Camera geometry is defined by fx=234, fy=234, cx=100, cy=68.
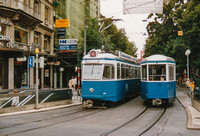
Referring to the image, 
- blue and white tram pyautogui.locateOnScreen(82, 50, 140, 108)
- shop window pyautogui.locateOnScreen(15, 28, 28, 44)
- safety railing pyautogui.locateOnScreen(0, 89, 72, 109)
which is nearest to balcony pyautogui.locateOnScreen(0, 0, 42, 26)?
shop window pyautogui.locateOnScreen(15, 28, 28, 44)

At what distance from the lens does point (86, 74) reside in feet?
44.5

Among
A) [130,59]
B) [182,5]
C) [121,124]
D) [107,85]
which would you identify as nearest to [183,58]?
[182,5]

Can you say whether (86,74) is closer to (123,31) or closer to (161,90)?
(161,90)

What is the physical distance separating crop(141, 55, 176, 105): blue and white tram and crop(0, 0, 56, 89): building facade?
11616mm

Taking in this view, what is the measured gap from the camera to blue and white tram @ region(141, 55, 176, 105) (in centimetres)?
1354

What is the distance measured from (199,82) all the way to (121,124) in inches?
237

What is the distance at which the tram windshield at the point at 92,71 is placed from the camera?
43.7 ft

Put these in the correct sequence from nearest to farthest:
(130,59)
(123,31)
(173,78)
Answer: (173,78) → (130,59) → (123,31)

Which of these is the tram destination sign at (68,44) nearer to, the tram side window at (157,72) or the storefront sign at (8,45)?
the storefront sign at (8,45)

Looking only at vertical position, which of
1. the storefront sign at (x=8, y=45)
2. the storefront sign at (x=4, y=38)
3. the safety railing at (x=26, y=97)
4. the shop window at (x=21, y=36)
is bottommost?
the safety railing at (x=26, y=97)

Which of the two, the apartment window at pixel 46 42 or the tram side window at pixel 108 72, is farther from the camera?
the apartment window at pixel 46 42

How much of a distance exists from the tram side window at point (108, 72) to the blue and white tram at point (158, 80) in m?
2.11

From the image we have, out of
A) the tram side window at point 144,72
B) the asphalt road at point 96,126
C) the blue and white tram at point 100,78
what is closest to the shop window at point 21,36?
the blue and white tram at point 100,78

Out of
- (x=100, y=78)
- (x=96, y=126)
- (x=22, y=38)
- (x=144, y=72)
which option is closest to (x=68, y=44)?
(x=22, y=38)
